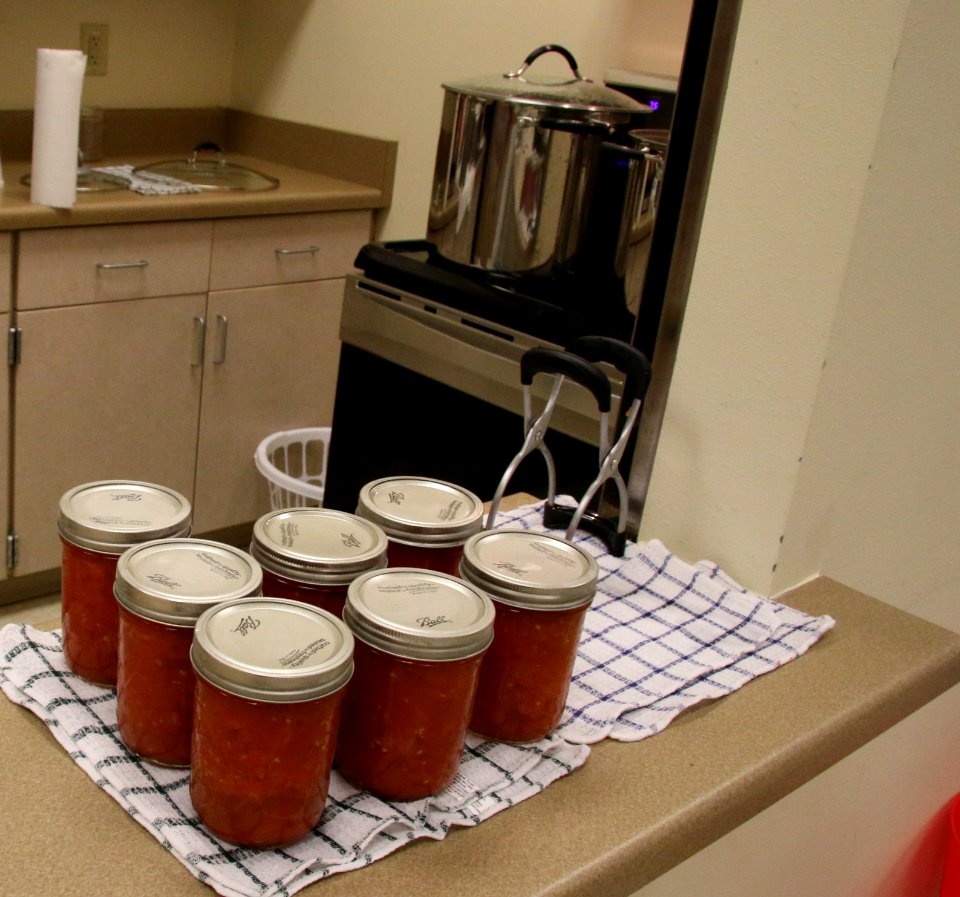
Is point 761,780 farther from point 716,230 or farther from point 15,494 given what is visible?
point 15,494

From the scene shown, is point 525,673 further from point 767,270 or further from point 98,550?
point 767,270

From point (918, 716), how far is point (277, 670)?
0.73 metres

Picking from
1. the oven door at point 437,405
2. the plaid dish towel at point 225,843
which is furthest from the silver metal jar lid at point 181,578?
the oven door at point 437,405

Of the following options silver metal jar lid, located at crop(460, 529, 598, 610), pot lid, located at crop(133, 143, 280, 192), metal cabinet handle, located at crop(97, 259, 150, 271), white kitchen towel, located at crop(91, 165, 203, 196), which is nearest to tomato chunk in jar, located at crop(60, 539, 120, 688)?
silver metal jar lid, located at crop(460, 529, 598, 610)

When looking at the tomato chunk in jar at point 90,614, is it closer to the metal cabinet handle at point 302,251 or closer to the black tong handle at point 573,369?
the black tong handle at point 573,369

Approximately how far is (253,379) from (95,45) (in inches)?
37.4

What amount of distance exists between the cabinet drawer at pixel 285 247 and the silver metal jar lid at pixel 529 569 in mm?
1929

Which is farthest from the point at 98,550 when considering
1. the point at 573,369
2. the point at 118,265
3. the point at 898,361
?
the point at 118,265

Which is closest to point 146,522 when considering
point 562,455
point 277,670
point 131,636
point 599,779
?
point 131,636

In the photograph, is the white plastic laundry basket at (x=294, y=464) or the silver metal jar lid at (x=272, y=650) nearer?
the silver metal jar lid at (x=272, y=650)

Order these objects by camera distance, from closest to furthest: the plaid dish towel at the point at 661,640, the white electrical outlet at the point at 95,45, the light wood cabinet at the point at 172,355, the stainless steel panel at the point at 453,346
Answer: the plaid dish towel at the point at 661,640 < the stainless steel panel at the point at 453,346 < the light wood cabinet at the point at 172,355 < the white electrical outlet at the point at 95,45

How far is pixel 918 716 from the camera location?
3.65 ft

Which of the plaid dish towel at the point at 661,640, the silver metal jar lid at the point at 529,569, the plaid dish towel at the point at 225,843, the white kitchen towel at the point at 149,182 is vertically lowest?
the plaid dish towel at the point at 225,843

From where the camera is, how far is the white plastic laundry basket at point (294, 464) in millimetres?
2662
